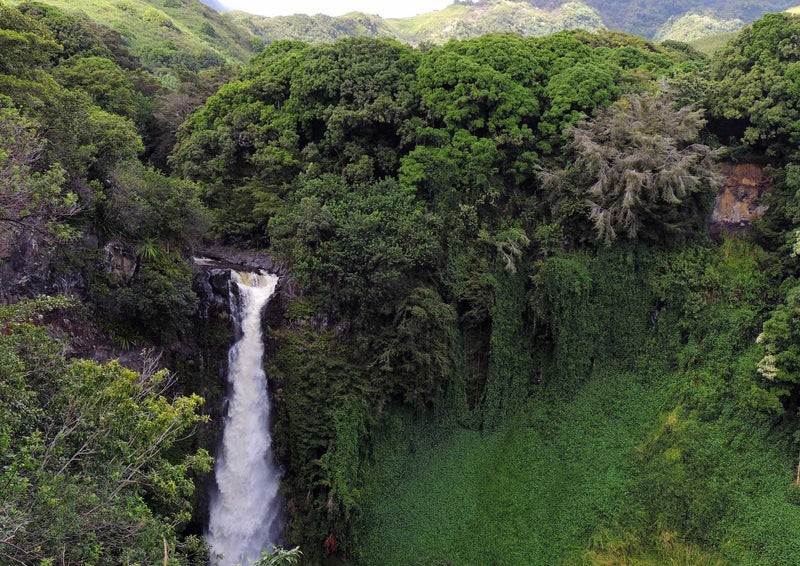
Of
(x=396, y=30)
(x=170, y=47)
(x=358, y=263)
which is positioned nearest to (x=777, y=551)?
(x=358, y=263)

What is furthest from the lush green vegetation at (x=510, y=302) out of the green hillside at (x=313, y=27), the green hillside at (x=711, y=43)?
Answer: the green hillside at (x=313, y=27)

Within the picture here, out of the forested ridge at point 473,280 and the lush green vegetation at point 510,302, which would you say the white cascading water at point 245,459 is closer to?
the forested ridge at point 473,280

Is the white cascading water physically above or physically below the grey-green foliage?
below

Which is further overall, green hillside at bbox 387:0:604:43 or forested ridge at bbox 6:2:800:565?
green hillside at bbox 387:0:604:43

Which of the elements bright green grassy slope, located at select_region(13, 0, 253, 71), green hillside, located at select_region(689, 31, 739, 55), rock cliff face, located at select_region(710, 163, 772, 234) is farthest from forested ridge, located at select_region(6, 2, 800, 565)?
green hillside, located at select_region(689, 31, 739, 55)

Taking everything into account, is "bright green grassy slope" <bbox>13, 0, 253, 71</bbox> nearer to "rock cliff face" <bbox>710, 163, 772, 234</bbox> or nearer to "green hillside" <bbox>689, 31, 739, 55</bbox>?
"rock cliff face" <bbox>710, 163, 772, 234</bbox>

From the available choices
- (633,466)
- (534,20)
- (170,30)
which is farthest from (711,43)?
(170,30)
